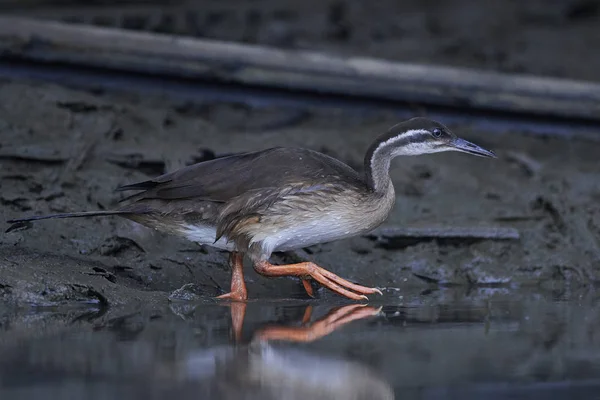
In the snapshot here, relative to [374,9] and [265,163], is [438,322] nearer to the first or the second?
[265,163]

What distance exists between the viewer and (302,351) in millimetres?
5262

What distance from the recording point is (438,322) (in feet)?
20.5

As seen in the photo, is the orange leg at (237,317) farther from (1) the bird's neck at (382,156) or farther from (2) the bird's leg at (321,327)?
(1) the bird's neck at (382,156)

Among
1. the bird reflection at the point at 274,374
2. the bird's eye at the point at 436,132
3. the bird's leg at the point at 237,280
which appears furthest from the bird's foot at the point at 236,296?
the bird's eye at the point at 436,132

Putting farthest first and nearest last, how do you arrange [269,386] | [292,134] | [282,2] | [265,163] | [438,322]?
[282,2] < [292,134] < [265,163] < [438,322] < [269,386]

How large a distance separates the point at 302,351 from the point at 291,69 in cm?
502

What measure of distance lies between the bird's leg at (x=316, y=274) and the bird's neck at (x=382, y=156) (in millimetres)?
856

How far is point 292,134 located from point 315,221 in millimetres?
2471

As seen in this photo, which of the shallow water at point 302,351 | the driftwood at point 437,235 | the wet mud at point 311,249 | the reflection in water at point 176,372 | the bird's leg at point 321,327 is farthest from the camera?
the driftwood at point 437,235

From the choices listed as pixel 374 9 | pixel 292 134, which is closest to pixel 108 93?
pixel 292 134

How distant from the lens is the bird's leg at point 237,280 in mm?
7184

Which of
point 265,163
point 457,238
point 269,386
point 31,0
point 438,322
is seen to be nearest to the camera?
point 269,386

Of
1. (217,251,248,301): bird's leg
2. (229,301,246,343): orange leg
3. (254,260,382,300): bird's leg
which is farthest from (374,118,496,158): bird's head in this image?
(229,301,246,343): orange leg

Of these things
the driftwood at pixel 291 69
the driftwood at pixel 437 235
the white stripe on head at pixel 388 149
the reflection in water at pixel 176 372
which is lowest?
the reflection in water at pixel 176 372
